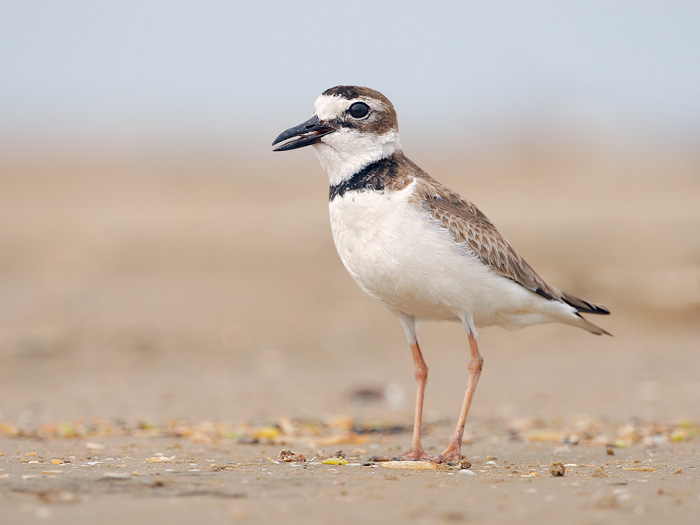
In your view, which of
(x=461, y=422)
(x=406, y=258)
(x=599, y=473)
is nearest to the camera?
(x=599, y=473)

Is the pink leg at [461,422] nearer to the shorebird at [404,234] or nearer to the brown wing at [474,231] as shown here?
the shorebird at [404,234]

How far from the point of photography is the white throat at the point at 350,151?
5.89 meters

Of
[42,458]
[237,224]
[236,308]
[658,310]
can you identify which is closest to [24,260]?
[237,224]

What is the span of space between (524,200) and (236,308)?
14.2 meters

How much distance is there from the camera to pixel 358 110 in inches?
234

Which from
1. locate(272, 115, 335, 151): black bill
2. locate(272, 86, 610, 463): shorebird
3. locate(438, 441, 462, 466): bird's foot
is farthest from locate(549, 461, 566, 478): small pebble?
locate(272, 115, 335, 151): black bill

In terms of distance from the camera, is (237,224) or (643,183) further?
(643,183)

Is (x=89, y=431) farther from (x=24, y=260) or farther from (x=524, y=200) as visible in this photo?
(x=524, y=200)

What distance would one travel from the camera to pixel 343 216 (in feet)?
18.9

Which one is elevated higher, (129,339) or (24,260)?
(24,260)

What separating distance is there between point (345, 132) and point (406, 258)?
3.33 feet

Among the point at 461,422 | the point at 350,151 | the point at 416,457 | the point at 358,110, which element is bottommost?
the point at 416,457

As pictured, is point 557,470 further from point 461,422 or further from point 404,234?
point 404,234

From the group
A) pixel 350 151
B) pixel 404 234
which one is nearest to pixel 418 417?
pixel 404 234
